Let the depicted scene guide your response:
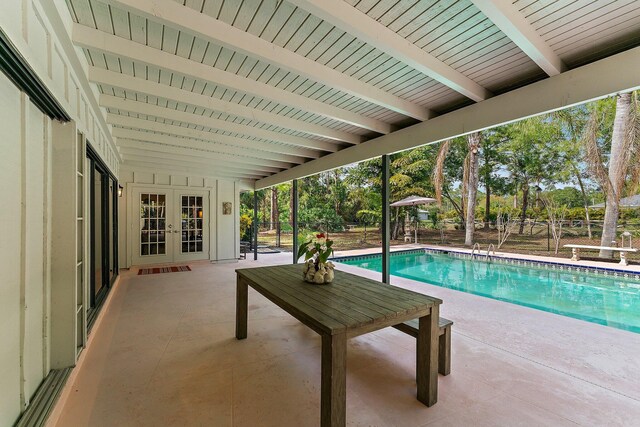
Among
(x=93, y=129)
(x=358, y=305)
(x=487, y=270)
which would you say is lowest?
(x=487, y=270)

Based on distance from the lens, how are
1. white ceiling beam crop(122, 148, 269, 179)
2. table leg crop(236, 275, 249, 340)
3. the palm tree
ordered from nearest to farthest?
1. table leg crop(236, 275, 249, 340)
2. white ceiling beam crop(122, 148, 269, 179)
3. the palm tree

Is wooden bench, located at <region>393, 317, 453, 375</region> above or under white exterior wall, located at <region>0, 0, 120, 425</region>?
under

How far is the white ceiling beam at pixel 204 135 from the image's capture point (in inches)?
141

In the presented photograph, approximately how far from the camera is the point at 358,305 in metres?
1.80

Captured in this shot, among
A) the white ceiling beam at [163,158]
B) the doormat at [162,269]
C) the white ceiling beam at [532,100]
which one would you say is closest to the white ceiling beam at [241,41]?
the white ceiling beam at [532,100]

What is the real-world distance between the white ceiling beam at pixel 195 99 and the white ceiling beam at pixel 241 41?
1.13 meters

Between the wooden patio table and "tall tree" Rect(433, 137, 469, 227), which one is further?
"tall tree" Rect(433, 137, 469, 227)

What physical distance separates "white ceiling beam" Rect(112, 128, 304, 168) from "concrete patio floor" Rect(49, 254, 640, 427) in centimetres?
259

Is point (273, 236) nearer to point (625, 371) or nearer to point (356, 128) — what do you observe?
point (356, 128)

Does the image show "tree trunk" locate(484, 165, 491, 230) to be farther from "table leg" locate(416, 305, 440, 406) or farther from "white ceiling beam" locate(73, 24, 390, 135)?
"table leg" locate(416, 305, 440, 406)

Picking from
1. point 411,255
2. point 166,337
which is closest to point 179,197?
point 166,337

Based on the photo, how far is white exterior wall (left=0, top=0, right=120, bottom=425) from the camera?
130 centimetres

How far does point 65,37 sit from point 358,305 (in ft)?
8.67

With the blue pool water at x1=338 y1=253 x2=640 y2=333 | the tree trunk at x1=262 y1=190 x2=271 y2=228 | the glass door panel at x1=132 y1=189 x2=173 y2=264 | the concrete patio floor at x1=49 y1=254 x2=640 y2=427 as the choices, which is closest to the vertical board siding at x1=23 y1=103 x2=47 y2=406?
the concrete patio floor at x1=49 y1=254 x2=640 y2=427
